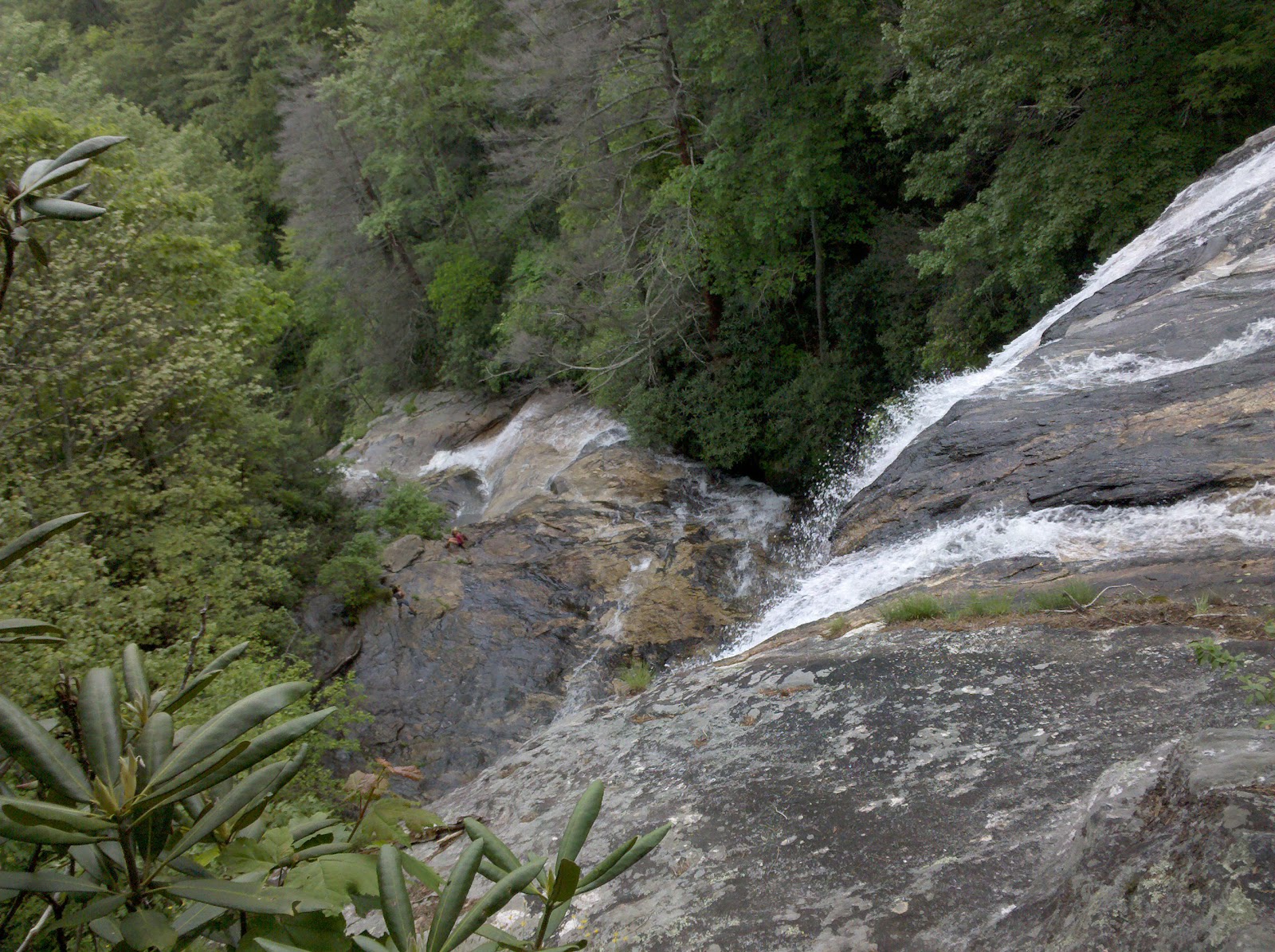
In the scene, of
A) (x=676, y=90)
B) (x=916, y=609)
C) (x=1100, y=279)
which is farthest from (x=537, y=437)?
(x=916, y=609)

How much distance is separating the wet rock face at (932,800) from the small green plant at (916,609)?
22 cm

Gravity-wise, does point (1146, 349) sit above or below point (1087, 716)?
above


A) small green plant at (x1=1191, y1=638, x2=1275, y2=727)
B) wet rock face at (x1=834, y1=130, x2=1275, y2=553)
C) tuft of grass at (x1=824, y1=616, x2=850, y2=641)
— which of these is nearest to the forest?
wet rock face at (x1=834, y1=130, x2=1275, y2=553)

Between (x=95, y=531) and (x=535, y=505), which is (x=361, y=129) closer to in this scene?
(x=535, y=505)

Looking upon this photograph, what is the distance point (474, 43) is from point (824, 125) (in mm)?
12033

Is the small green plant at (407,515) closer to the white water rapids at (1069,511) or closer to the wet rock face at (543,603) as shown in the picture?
the wet rock face at (543,603)

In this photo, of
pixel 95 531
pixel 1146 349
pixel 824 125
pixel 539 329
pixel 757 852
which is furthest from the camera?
pixel 539 329

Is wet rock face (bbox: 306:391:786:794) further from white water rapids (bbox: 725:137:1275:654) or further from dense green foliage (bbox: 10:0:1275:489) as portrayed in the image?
white water rapids (bbox: 725:137:1275:654)

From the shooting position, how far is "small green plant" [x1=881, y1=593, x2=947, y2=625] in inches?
202

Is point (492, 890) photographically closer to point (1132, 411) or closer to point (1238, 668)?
point (1238, 668)

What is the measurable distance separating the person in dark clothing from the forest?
2.42ft

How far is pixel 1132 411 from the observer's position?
255 inches

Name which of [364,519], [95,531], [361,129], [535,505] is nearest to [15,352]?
[95,531]

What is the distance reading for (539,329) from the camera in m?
18.2
